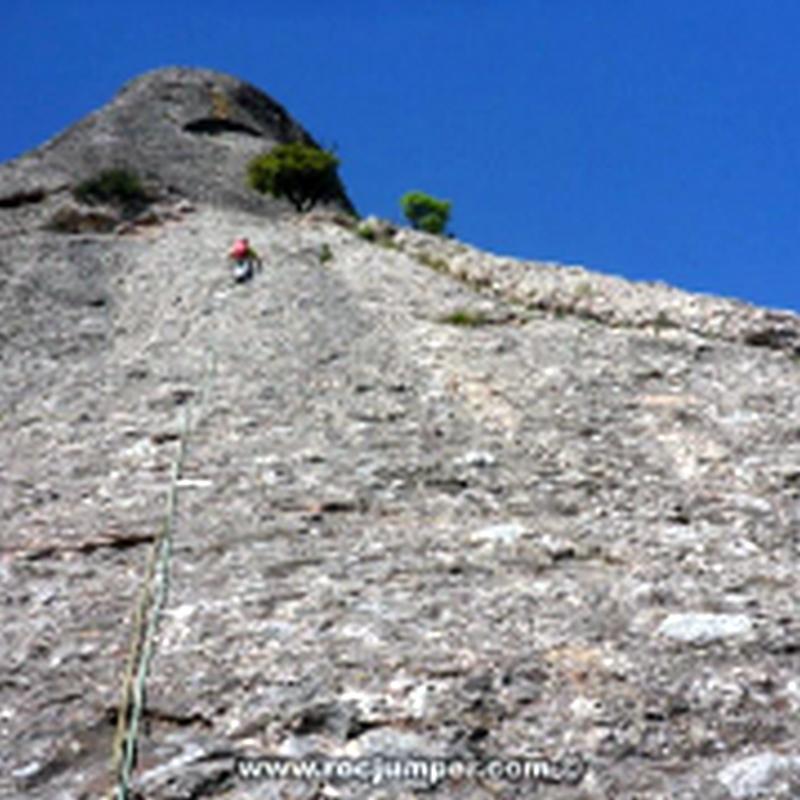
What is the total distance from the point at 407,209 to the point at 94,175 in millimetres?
17193

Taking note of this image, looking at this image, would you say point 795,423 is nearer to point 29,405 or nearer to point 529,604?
point 529,604

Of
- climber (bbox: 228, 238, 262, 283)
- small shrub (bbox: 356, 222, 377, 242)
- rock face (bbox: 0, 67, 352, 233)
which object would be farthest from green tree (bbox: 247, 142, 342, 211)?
climber (bbox: 228, 238, 262, 283)

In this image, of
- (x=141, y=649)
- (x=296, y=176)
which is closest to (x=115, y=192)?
(x=296, y=176)

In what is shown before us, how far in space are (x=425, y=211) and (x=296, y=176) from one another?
11.6 meters

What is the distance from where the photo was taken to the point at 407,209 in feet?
132

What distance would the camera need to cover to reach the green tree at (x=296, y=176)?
28.4m

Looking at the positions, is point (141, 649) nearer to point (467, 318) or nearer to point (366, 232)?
point (467, 318)

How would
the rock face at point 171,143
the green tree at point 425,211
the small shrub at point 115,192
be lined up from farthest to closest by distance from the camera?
the green tree at point 425,211 < the rock face at point 171,143 < the small shrub at point 115,192

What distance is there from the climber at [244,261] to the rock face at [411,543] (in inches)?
74.4

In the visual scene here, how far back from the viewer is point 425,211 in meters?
39.4

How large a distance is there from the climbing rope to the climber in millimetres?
8113

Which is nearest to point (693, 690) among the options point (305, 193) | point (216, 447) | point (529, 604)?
point (529, 604)

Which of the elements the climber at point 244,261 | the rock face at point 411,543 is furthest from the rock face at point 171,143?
the rock face at point 411,543

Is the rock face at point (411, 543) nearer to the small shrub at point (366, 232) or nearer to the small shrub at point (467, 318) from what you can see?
the small shrub at point (467, 318)
